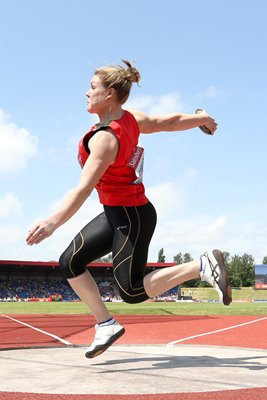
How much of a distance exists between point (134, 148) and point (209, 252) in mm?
1002

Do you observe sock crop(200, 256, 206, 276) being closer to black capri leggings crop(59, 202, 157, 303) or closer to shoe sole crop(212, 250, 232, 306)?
shoe sole crop(212, 250, 232, 306)

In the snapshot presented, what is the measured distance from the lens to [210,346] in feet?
20.7

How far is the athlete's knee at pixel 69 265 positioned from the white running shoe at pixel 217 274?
1034 mm

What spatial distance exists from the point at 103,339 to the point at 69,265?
655 millimetres

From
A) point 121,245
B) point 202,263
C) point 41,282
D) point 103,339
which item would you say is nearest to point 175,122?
point 121,245

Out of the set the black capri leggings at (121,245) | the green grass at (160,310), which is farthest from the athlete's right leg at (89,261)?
the green grass at (160,310)

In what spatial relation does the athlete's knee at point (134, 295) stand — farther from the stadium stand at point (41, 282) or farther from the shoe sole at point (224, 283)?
the stadium stand at point (41, 282)

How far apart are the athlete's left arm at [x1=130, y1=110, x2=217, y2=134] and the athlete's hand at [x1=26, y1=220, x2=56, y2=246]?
5.50 ft

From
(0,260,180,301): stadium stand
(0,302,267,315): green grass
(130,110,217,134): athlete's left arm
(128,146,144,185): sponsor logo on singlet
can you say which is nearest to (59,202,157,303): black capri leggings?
(128,146,144,185): sponsor logo on singlet

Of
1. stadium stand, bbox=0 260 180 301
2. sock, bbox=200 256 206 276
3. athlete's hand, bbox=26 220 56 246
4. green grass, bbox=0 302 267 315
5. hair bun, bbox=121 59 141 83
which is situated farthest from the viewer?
stadium stand, bbox=0 260 180 301

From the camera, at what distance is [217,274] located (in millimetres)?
3955

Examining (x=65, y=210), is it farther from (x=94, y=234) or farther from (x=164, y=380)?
(x=164, y=380)

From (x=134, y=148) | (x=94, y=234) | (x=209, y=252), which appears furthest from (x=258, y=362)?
(x=134, y=148)

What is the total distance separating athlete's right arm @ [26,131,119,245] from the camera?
10.6 ft
